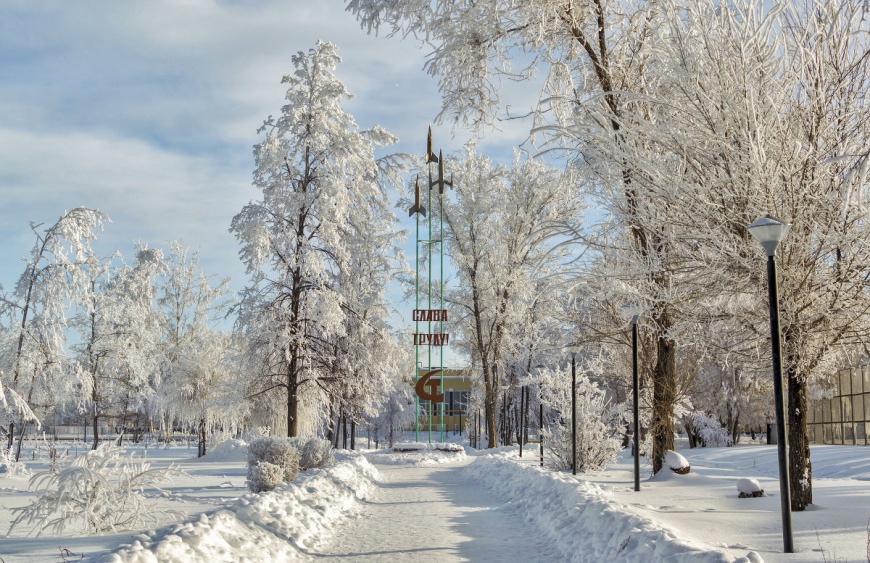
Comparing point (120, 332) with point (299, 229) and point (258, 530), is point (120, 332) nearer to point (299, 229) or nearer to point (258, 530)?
point (299, 229)

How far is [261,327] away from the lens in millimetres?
22094

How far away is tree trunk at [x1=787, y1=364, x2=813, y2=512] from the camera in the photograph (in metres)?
10.2

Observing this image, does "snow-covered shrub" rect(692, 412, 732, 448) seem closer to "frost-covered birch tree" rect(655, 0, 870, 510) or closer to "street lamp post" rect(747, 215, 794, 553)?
"frost-covered birch tree" rect(655, 0, 870, 510)

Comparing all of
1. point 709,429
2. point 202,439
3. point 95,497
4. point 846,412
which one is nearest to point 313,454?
point 95,497

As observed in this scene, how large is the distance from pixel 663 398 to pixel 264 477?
28.6ft

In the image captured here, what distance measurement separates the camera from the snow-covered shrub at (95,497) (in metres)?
9.61

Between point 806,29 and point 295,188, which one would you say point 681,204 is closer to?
point 806,29

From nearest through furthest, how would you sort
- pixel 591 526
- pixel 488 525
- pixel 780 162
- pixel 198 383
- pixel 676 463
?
pixel 591 526
pixel 780 162
pixel 488 525
pixel 676 463
pixel 198 383

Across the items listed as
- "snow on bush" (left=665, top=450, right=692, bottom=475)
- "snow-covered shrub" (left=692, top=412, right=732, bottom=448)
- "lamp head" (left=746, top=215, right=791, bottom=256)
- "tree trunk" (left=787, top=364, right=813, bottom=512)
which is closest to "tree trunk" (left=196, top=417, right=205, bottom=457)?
"snow on bush" (left=665, top=450, right=692, bottom=475)

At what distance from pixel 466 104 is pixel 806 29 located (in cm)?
576

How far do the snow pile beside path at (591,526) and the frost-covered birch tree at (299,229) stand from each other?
27.8 ft

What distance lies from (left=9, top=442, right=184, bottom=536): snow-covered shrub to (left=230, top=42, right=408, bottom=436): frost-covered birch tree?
431 inches

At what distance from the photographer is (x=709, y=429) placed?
45.8 metres

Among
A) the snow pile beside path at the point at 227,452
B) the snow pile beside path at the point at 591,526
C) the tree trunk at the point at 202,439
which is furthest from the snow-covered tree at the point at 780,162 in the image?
the tree trunk at the point at 202,439
